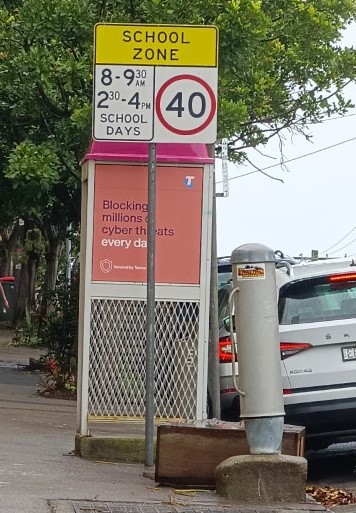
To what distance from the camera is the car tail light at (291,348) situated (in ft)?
29.8

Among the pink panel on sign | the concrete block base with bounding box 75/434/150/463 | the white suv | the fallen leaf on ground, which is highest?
the pink panel on sign

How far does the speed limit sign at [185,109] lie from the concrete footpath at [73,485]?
2.22 m

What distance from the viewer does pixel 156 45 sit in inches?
314

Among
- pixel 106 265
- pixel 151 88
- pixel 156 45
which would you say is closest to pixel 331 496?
pixel 106 265

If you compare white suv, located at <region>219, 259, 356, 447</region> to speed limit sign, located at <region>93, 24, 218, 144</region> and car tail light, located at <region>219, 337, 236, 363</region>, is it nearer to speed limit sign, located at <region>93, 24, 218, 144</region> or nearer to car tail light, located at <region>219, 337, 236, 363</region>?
car tail light, located at <region>219, 337, 236, 363</region>

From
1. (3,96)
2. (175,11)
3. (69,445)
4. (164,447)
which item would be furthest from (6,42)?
(164,447)

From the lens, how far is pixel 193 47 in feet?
26.3

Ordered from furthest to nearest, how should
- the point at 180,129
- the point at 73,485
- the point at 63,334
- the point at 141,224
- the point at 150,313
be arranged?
the point at 63,334 < the point at 141,224 < the point at 180,129 < the point at 150,313 < the point at 73,485

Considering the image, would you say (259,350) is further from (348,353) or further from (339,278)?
(339,278)

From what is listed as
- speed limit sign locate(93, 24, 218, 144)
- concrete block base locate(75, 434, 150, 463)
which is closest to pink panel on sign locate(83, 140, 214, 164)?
speed limit sign locate(93, 24, 218, 144)

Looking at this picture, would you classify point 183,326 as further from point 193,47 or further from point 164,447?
point 193,47

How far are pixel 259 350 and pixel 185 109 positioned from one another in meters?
1.92

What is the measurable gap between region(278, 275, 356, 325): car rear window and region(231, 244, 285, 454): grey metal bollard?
2.28m

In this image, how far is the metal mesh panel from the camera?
843 cm
